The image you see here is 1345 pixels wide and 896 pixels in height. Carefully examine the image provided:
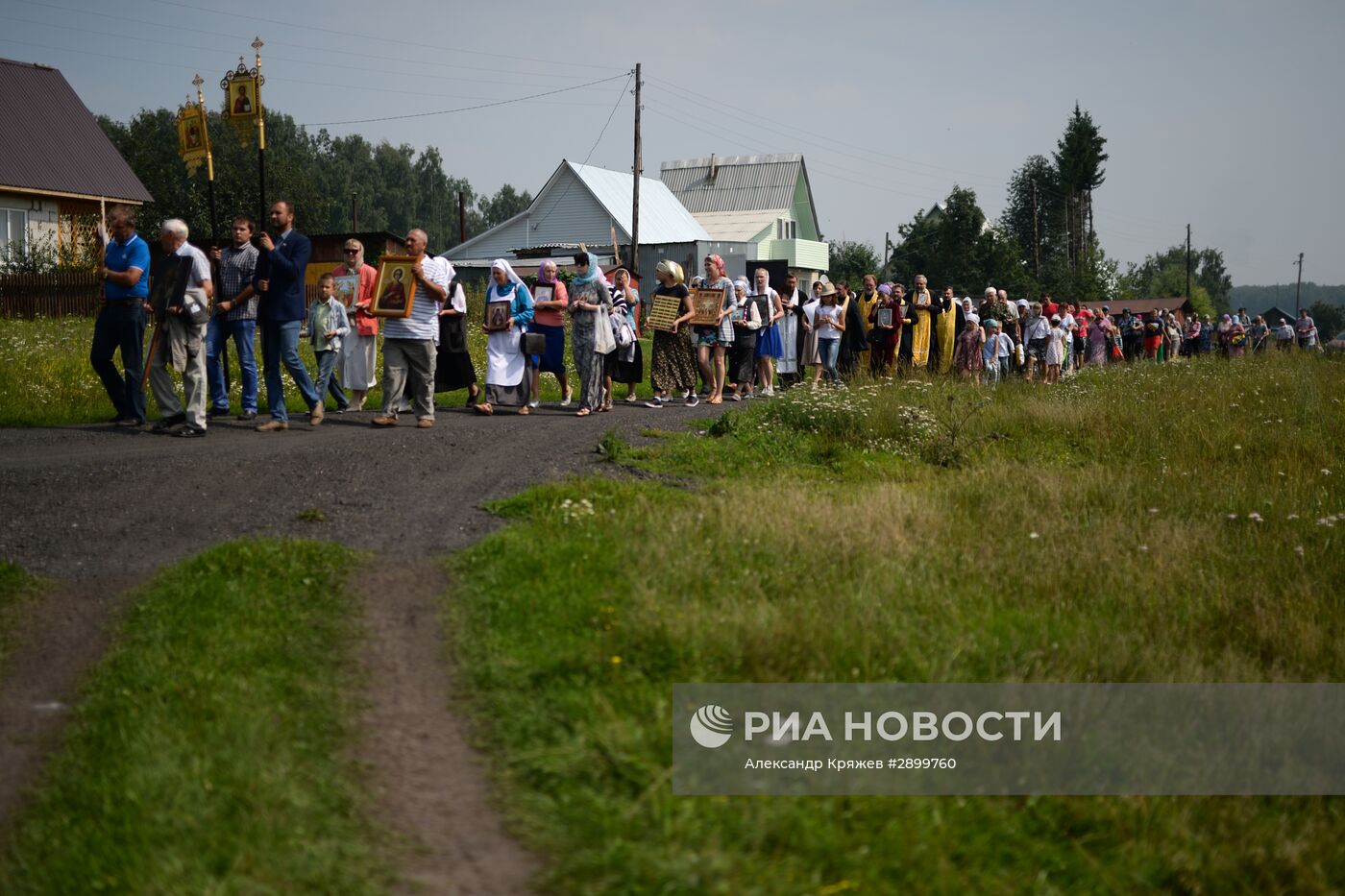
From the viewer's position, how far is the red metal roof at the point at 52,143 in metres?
36.2

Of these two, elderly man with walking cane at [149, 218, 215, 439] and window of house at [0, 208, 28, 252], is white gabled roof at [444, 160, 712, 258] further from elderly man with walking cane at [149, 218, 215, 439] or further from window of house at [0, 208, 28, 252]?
elderly man with walking cane at [149, 218, 215, 439]

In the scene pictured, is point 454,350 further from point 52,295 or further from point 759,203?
point 759,203

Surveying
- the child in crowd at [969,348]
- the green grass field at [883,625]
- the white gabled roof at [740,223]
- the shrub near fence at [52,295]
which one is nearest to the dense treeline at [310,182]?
the white gabled roof at [740,223]

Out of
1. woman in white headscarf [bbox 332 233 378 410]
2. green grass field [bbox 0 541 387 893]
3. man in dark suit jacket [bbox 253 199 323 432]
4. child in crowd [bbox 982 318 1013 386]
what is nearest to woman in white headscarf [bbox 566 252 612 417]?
woman in white headscarf [bbox 332 233 378 410]

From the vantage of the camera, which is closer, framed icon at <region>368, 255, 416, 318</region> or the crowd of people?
the crowd of people

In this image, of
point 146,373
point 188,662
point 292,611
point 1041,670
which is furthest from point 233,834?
point 146,373

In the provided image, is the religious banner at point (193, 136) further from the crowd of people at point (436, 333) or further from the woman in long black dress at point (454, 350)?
the woman in long black dress at point (454, 350)

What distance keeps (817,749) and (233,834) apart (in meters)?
2.27

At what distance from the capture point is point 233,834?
13.5 ft

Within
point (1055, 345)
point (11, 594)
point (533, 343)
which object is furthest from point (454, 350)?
point (1055, 345)

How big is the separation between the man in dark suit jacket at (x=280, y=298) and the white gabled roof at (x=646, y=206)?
42.9m

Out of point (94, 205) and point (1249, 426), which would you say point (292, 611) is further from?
point (94, 205)

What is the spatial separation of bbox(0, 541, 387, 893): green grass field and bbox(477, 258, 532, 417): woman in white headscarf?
821cm

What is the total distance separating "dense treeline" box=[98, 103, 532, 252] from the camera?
73.9m
